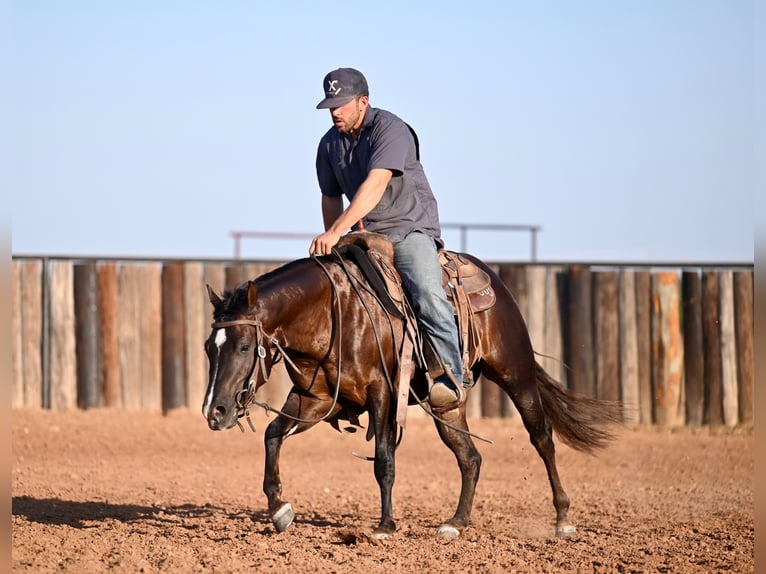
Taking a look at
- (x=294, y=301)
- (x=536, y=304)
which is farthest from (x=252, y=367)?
(x=536, y=304)

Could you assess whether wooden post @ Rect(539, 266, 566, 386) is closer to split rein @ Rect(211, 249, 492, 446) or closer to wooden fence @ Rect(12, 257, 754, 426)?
wooden fence @ Rect(12, 257, 754, 426)

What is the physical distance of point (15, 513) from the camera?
8234 mm

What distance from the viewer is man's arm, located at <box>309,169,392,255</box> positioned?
6973 millimetres

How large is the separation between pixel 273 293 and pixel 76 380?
877 centimetres

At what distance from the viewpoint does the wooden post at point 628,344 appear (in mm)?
14617

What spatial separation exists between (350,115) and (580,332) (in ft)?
27.3

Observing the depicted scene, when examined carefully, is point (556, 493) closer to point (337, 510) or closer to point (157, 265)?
point (337, 510)

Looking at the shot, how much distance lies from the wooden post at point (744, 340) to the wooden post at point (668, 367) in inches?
31.3

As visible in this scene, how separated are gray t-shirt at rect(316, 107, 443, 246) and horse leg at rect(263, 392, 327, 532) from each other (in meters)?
1.36

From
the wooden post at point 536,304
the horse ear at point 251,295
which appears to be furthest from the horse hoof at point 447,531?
the wooden post at point 536,304

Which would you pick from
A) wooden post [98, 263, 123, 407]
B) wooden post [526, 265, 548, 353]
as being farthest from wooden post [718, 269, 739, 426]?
wooden post [98, 263, 123, 407]

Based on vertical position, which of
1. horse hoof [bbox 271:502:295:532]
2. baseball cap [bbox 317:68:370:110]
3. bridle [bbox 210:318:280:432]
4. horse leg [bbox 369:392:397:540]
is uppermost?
baseball cap [bbox 317:68:370:110]

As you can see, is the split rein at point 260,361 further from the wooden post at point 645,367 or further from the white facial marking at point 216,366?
the wooden post at point 645,367

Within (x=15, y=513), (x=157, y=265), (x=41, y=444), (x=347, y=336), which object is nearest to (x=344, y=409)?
(x=347, y=336)
